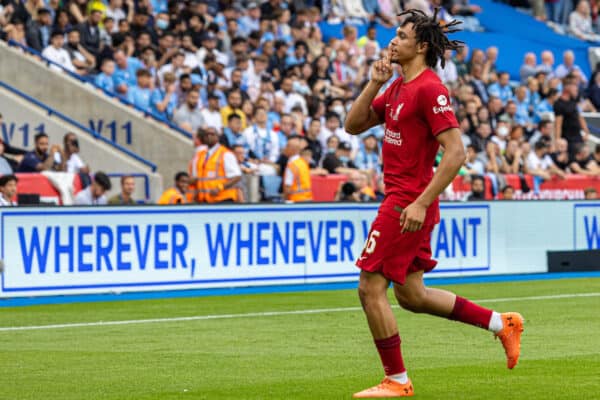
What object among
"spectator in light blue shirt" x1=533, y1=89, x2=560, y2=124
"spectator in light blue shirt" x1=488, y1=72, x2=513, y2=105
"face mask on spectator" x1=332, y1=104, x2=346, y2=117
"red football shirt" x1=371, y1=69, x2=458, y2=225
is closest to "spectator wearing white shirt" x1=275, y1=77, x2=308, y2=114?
"face mask on spectator" x1=332, y1=104, x2=346, y2=117

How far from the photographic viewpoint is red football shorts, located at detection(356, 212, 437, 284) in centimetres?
832

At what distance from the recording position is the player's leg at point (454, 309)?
8.61 m

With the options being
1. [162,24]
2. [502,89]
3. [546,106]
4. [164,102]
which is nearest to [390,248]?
[164,102]

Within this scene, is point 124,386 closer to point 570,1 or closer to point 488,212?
point 488,212

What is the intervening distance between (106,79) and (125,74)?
0.34m

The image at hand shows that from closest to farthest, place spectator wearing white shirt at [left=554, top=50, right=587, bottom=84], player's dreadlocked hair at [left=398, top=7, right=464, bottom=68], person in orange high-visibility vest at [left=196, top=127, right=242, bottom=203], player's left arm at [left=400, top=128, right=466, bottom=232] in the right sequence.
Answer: player's left arm at [left=400, top=128, right=466, bottom=232] < player's dreadlocked hair at [left=398, top=7, right=464, bottom=68] < person in orange high-visibility vest at [left=196, top=127, right=242, bottom=203] < spectator wearing white shirt at [left=554, top=50, right=587, bottom=84]

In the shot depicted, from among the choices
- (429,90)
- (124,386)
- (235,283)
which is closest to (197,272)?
(235,283)

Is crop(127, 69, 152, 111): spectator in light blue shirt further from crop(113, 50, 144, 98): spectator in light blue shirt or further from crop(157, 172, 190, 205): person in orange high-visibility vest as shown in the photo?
crop(157, 172, 190, 205): person in orange high-visibility vest

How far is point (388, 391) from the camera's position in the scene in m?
8.34

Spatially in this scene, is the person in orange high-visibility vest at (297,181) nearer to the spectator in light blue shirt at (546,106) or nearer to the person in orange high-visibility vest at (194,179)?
the person in orange high-visibility vest at (194,179)

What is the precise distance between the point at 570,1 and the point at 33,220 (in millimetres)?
25794

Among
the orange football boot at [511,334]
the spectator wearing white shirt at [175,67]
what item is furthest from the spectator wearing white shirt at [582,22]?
the orange football boot at [511,334]

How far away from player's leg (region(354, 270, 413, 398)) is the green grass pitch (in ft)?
0.68

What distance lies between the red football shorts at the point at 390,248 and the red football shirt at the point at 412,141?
0.10 meters
